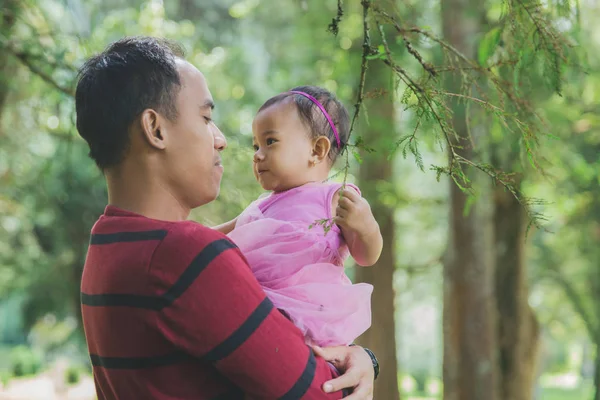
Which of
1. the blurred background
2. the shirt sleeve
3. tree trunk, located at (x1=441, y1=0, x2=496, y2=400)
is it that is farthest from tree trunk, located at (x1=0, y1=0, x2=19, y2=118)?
tree trunk, located at (x1=441, y1=0, x2=496, y2=400)

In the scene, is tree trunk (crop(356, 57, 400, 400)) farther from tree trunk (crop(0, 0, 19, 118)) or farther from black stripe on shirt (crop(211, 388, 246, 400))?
black stripe on shirt (crop(211, 388, 246, 400))

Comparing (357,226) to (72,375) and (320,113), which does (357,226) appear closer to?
(320,113)

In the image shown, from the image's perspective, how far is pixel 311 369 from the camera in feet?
4.92

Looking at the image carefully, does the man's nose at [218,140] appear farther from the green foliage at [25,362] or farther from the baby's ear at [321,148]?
the green foliage at [25,362]

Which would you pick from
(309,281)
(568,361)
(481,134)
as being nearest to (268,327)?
(309,281)

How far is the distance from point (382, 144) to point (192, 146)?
5.56m

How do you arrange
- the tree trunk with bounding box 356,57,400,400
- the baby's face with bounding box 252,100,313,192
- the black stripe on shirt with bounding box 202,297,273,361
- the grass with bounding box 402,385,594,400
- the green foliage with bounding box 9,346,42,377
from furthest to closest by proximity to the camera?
the grass with bounding box 402,385,594,400 < the green foliage with bounding box 9,346,42,377 < the tree trunk with bounding box 356,57,400,400 < the baby's face with bounding box 252,100,313,192 < the black stripe on shirt with bounding box 202,297,273,361

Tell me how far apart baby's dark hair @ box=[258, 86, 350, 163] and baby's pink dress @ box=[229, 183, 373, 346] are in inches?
8.0

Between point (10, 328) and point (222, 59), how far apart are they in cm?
1443

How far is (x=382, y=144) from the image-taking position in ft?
23.3

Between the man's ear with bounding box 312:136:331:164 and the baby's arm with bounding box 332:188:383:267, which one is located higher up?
the man's ear with bounding box 312:136:331:164

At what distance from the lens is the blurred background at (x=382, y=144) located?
2879 mm

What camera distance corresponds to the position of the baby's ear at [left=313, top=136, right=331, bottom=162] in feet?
6.88

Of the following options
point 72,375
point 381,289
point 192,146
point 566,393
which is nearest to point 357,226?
point 192,146
